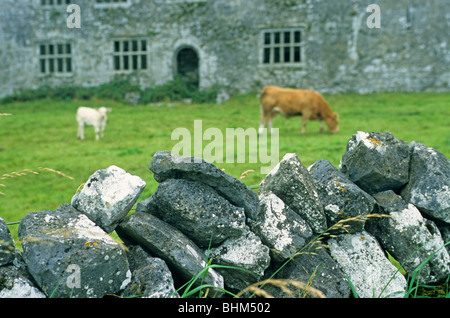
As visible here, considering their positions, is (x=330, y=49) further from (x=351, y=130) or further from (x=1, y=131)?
(x=1, y=131)

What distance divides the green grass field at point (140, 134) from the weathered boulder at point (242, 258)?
11.3ft

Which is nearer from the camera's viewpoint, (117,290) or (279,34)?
(117,290)

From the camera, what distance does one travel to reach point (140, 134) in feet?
44.6

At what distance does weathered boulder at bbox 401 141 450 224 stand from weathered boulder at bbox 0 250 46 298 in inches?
101

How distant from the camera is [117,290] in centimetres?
280

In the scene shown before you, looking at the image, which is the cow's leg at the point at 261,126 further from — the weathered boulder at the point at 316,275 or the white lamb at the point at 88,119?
the weathered boulder at the point at 316,275

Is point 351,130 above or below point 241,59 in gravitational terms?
below

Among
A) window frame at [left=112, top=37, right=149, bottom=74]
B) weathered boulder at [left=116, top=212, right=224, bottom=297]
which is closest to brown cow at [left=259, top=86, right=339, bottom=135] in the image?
window frame at [left=112, top=37, right=149, bottom=74]

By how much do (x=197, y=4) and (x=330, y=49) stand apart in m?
6.00

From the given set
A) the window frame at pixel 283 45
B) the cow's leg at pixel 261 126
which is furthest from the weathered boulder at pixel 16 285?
the window frame at pixel 283 45

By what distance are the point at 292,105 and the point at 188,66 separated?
10792mm

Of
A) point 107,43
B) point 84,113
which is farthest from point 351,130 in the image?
point 107,43

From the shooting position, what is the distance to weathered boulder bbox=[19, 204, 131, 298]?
265 centimetres
